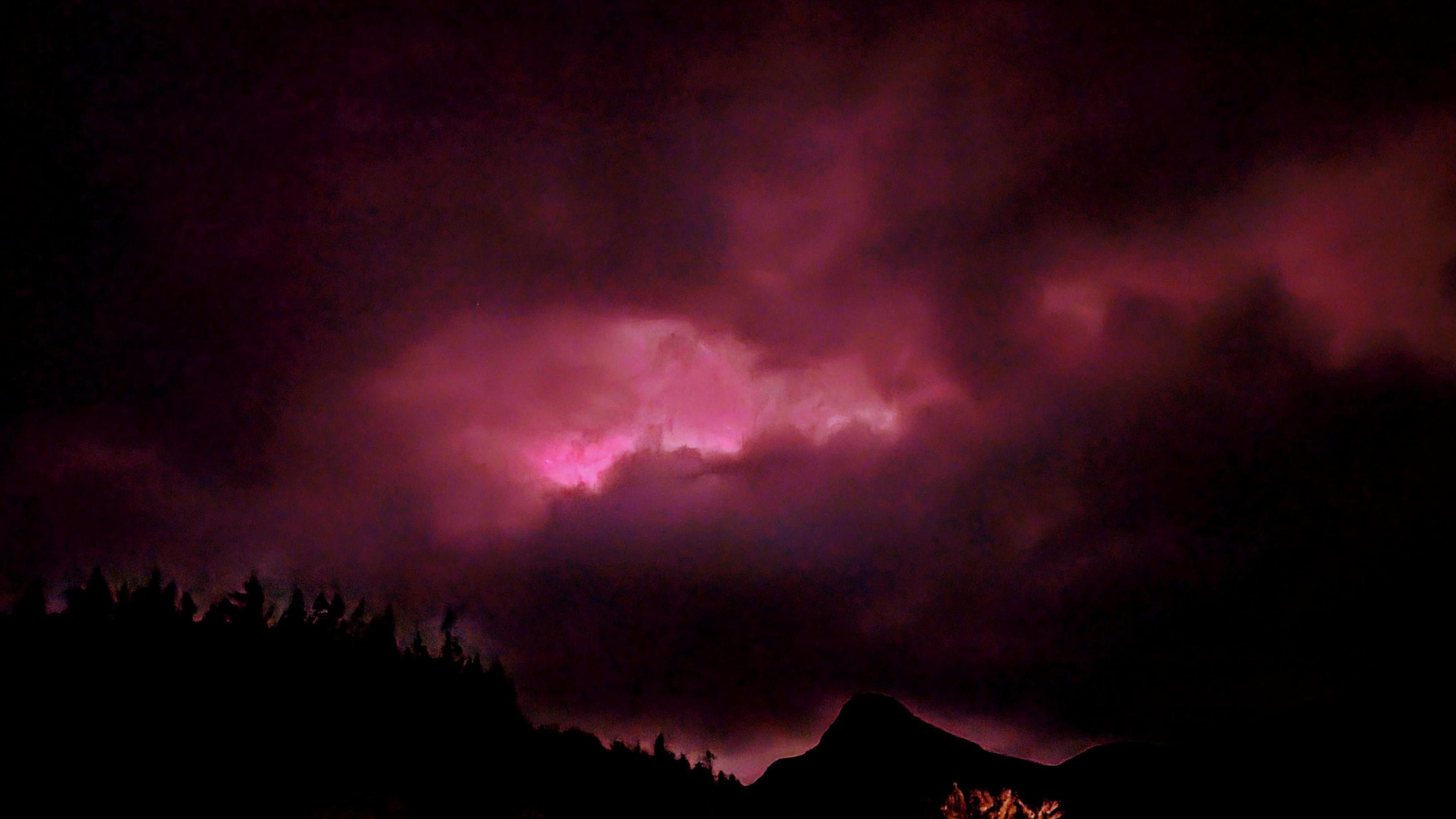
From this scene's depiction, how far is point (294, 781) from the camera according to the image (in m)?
42.9

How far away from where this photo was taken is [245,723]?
143 feet

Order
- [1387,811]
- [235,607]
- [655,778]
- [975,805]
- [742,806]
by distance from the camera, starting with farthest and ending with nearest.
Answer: [742,806], [1387,811], [655,778], [235,607], [975,805]

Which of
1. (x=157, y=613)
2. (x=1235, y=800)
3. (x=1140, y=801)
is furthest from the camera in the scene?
(x=1140, y=801)

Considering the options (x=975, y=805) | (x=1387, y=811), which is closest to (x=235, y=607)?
(x=975, y=805)

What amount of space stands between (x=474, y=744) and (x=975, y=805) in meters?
36.1

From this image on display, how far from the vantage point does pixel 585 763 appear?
7362 cm

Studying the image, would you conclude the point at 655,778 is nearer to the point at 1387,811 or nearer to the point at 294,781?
the point at 294,781

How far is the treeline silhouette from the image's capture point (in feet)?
119

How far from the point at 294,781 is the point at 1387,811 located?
12493cm

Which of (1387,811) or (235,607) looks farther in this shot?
→ (1387,811)

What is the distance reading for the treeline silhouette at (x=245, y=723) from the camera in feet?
119

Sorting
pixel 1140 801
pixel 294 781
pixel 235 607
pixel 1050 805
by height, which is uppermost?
pixel 235 607

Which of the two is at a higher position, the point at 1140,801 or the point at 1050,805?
the point at 1050,805

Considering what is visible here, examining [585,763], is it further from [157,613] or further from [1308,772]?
[1308,772]
